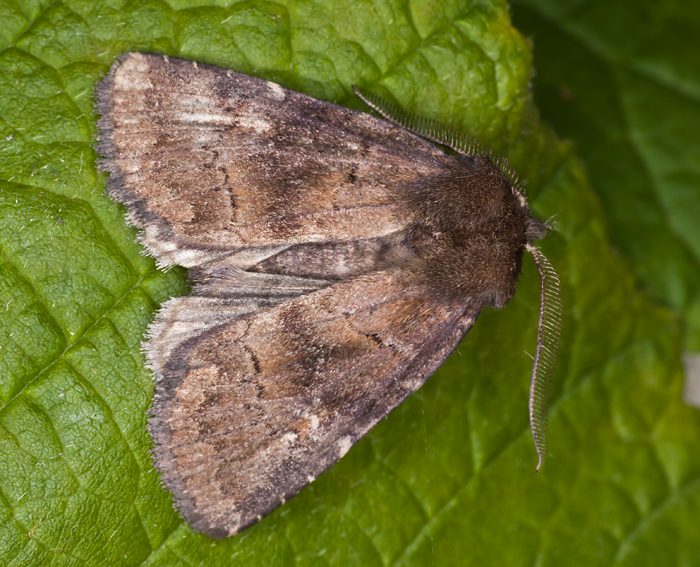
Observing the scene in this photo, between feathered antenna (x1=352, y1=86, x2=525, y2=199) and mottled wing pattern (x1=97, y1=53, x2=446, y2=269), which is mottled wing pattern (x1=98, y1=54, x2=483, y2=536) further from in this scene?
feathered antenna (x1=352, y1=86, x2=525, y2=199)

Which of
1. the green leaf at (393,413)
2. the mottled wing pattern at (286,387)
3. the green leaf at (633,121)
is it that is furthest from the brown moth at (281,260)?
the green leaf at (633,121)

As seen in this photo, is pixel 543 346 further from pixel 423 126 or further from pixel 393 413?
pixel 423 126

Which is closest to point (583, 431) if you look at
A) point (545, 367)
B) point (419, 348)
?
point (545, 367)

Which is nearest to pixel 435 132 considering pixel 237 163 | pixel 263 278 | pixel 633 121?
pixel 237 163

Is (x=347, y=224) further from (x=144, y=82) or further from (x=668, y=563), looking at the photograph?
(x=668, y=563)

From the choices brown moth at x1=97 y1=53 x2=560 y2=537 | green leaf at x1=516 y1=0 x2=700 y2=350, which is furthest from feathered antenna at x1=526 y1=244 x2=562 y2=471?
green leaf at x1=516 y1=0 x2=700 y2=350

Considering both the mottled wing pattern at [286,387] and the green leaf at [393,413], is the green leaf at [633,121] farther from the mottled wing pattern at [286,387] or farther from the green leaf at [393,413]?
the mottled wing pattern at [286,387]
